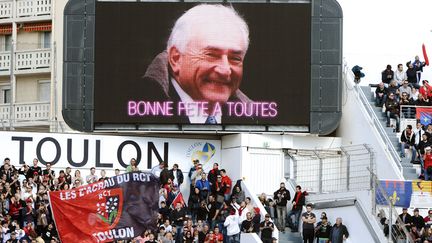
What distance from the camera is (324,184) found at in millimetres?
52875

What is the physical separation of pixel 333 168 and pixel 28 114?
496 inches

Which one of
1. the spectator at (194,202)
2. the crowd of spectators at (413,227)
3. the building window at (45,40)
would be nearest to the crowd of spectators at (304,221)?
the crowd of spectators at (413,227)

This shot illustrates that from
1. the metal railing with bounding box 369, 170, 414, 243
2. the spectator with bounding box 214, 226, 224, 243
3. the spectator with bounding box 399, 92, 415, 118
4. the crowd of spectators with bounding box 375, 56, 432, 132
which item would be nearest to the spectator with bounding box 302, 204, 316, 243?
the metal railing with bounding box 369, 170, 414, 243

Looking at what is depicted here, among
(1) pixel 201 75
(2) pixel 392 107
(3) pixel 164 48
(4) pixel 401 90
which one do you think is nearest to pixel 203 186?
(1) pixel 201 75

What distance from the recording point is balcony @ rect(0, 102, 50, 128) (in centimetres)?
5956

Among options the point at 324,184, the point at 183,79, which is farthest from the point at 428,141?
the point at 183,79

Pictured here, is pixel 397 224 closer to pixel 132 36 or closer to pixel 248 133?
Answer: pixel 248 133

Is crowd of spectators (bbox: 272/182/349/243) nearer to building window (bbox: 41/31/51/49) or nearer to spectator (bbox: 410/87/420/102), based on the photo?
spectator (bbox: 410/87/420/102)

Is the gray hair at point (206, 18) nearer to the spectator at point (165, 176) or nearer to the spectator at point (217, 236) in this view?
the spectator at point (165, 176)

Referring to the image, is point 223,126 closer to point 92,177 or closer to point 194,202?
point 194,202

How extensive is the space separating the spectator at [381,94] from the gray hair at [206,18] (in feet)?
14.5

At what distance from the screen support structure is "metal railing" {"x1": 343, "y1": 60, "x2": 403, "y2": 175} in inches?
38.0

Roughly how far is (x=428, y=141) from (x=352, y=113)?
3.73m

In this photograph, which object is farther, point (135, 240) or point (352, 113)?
point (352, 113)
